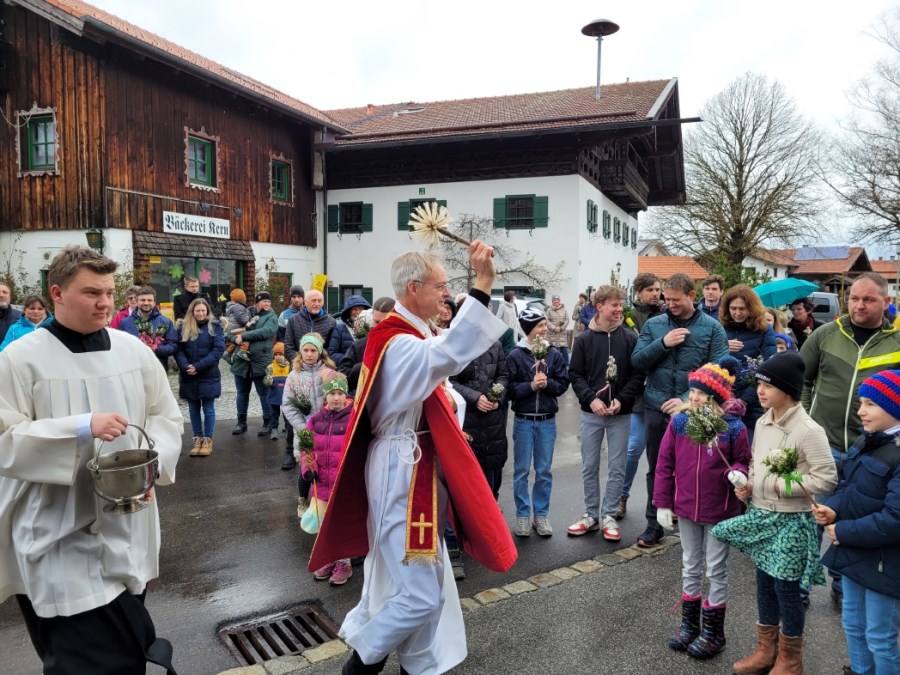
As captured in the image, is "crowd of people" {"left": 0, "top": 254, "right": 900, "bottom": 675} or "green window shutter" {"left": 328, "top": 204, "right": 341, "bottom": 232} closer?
"crowd of people" {"left": 0, "top": 254, "right": 900, "bottom": 675}

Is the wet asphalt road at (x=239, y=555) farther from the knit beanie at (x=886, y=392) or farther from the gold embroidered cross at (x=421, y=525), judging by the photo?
the knit beanie at (x=886, y=392)

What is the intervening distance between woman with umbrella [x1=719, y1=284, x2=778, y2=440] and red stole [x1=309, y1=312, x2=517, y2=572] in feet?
10.5

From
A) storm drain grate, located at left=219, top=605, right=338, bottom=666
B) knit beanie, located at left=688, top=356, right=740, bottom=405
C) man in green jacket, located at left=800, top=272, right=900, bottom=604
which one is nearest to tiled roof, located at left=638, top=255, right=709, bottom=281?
man in green jacket, located at left=800, top=272, right=900, bottom=604

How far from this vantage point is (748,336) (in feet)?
18.6

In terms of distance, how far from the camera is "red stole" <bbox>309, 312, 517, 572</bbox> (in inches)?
122

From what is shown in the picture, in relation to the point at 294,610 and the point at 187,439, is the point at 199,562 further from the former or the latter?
the point at 187,439

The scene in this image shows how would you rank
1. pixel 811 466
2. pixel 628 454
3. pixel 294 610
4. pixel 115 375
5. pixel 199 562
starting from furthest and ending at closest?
pixel 628 454
pixel 199 562
pixel 294 610
pixel 811 466
pixel 115 375

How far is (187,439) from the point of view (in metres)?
9.13

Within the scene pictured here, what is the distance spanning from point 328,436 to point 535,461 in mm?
1758

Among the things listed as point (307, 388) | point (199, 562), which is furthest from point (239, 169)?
point (199, 562)

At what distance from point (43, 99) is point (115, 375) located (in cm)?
1653

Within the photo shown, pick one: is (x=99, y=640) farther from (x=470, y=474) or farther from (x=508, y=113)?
(x=508, y=113)

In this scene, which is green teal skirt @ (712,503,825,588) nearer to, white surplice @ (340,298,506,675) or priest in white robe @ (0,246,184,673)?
white surplice @ (340,298,506,675)

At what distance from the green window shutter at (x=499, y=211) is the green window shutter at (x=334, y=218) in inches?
224
